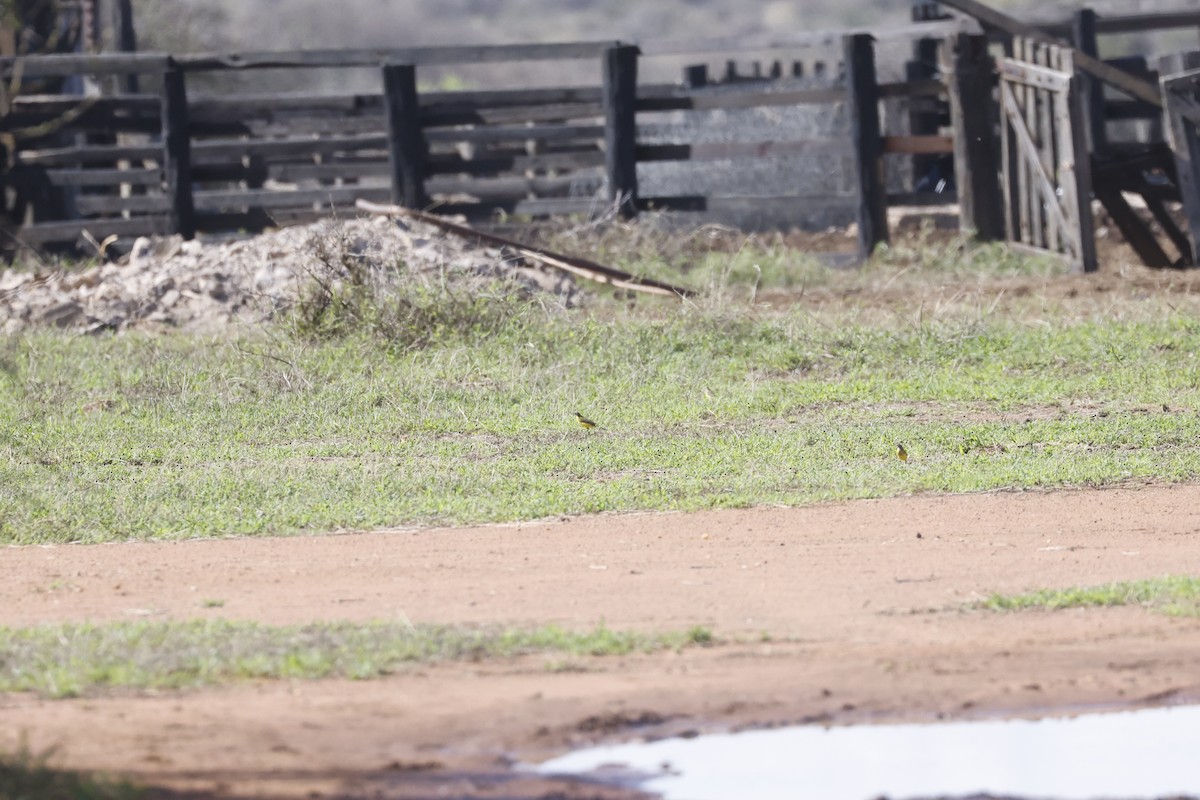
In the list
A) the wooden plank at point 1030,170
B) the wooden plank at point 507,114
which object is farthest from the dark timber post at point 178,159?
the wooden plank at point 1030,170

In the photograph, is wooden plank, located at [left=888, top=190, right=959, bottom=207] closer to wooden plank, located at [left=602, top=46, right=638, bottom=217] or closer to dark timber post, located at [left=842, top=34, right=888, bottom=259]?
dark timber post, located at [left=842, top=34, right=888, bottom=259]

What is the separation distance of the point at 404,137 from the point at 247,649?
10896mm

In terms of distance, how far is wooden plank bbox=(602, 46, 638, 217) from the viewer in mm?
15180

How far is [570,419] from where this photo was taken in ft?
29.2

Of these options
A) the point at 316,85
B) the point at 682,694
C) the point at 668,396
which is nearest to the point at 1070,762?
the point at 682,694

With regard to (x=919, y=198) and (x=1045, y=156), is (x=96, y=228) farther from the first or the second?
(x=1045, y=156)

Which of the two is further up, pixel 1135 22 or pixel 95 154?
pixel 1135 22

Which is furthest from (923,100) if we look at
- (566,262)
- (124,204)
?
(124,204)

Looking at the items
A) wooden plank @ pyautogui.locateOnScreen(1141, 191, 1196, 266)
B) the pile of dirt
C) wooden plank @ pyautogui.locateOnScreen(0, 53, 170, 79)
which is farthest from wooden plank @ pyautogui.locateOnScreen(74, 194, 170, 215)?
wooden plank @ pyautogui.locateOnScreen(1141, 191, 1196, 266)

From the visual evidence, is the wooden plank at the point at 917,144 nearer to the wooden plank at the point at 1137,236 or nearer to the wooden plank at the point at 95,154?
the wooden plank at the point at 1137,236

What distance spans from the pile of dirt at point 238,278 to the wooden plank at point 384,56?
2746mm

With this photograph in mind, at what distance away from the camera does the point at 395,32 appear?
5588 centimetres

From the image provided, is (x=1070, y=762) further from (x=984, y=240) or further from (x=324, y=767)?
(x=984, y=240)

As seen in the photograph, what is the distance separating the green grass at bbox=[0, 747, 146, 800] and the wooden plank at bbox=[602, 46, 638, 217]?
11553mm
